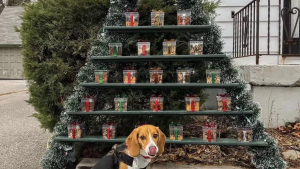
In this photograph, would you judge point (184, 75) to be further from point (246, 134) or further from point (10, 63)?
point (10, 63)

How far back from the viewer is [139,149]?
2.26 metres

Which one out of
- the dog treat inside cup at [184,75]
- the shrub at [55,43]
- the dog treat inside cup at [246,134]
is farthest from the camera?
the shrub at [55,43]

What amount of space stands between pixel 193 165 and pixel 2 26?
20123mm

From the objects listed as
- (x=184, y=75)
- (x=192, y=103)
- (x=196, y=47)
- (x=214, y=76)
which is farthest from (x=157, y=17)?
(x=192, y=103)

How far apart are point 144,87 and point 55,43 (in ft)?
4.64

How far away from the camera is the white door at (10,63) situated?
17.1m

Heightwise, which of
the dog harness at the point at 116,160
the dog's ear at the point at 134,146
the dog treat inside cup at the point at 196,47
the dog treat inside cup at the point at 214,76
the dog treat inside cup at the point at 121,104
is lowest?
the dog harness at the point at 116,160

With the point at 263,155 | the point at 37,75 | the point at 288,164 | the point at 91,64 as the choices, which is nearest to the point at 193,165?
the point at 263,155

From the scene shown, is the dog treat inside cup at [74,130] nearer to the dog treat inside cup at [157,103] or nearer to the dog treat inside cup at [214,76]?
the dog treat inside cup at [157,103]

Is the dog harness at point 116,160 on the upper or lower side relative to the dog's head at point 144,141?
lower

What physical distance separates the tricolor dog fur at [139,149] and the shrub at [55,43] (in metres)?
1.57

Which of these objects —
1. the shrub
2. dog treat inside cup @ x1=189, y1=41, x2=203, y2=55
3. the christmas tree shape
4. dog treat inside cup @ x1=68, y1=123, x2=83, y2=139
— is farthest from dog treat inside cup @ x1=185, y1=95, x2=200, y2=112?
the shrub

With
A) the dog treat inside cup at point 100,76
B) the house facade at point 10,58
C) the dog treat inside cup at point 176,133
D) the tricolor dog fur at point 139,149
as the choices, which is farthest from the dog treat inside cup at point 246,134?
the house facade at point 10,58

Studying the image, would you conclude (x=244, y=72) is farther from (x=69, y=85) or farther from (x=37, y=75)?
(x=37, y=75)
